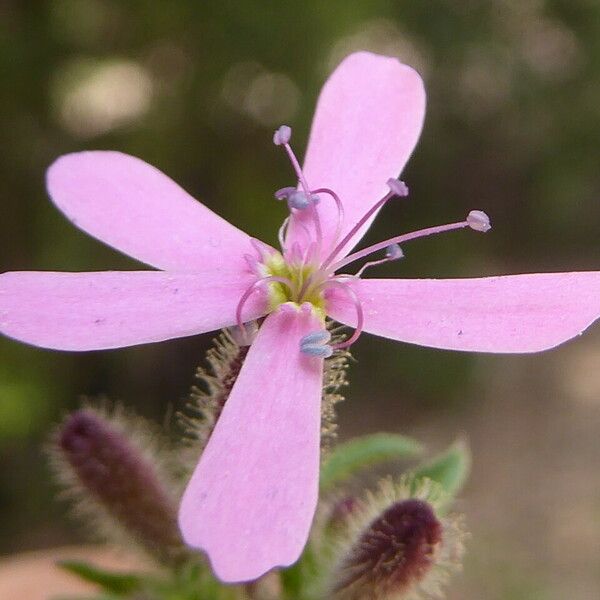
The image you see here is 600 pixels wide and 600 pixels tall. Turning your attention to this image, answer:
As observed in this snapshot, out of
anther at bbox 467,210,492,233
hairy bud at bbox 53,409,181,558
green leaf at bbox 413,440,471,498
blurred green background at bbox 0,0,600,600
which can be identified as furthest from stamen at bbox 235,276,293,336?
blurred green background at bbox 0,0,600,600

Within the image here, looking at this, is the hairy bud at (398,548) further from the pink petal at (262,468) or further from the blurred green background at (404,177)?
the blurred green background at (404,177)

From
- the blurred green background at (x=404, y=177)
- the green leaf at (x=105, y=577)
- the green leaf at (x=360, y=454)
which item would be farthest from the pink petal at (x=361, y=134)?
the blurred green background at (x=404, y=177)

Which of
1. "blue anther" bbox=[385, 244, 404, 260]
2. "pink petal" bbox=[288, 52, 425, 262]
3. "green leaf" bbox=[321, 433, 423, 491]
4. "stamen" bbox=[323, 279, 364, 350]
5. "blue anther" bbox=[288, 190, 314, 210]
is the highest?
"pink petal" bbox=[288, 52, 425, 262]

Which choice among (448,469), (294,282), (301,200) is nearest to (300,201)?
(301,200)

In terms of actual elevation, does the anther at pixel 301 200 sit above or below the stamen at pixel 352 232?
above

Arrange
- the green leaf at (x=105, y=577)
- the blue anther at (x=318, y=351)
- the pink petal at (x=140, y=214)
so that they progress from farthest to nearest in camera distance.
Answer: the green leaf at (x=105, y=577)
the pink petal at (x=140, y=214)
the blue anther at (x=318, y=351)

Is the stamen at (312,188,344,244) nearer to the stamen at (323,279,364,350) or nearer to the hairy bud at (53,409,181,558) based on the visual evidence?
the stamen at (323,279,364,350)
